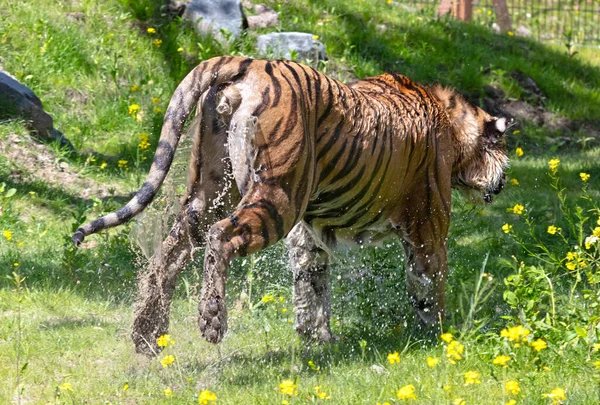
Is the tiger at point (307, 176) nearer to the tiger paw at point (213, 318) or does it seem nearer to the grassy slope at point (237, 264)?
the tiger paw at point (213, 318)

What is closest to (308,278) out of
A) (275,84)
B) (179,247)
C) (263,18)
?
(179,247)

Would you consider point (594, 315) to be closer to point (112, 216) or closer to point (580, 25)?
point (112, 216)

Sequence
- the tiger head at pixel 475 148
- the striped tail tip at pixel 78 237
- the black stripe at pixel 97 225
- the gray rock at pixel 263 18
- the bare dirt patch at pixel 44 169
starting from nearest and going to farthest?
1. the striped tail tip at pixel 78 237
2. the black stripe at pixel 97 225
3. the tiger head at pixel 475 148
4. the bare dirt patch at pixel 44 169
5. the gray rock at pixel 263 18

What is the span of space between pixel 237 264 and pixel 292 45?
13.6ft

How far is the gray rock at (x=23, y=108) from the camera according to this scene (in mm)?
8516

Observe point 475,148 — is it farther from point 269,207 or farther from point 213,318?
point 213,318

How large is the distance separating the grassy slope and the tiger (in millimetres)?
258

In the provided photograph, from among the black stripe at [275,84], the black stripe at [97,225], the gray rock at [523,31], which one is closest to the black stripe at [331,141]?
the black stripe at [275,84]

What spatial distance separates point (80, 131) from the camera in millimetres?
9211

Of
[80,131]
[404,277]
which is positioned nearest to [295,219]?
[404,277]

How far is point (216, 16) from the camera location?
1079 centimetres

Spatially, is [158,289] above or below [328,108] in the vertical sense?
below

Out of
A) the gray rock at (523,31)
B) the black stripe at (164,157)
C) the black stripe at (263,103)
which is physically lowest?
the gray rock at (523,31)

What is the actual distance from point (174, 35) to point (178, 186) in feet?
18.7
